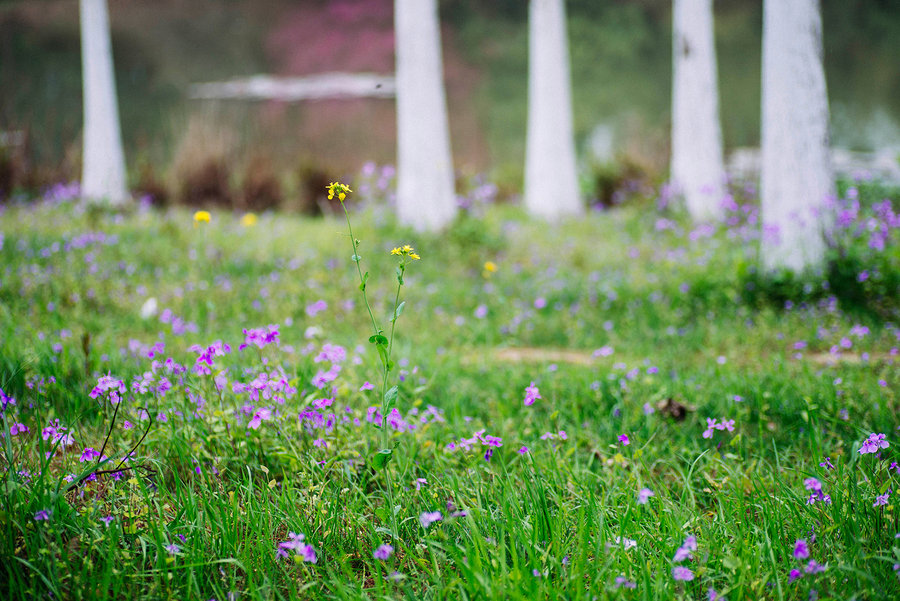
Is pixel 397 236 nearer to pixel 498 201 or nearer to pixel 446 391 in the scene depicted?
pixel 446 391

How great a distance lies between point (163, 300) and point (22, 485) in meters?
3.20

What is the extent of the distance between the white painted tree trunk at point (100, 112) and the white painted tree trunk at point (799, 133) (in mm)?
7437

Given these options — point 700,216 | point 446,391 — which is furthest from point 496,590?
point 700,216

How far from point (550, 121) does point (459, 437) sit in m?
7.13

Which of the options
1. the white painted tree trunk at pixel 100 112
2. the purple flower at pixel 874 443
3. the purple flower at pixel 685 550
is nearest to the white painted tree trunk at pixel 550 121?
the white painted tree trunk at pixel 100 112

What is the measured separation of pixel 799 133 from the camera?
14.9ft

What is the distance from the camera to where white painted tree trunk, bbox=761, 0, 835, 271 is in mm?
4500

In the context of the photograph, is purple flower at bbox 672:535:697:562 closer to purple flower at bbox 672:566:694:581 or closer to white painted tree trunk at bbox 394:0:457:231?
purple flower at bbox 672:566:694:581

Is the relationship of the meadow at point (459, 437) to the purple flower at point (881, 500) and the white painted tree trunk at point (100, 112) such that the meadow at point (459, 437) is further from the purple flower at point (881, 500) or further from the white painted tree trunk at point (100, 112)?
the white painted tree trunk at point (100, 112)

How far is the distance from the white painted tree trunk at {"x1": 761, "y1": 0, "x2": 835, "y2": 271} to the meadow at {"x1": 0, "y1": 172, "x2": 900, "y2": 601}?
8.0 inches

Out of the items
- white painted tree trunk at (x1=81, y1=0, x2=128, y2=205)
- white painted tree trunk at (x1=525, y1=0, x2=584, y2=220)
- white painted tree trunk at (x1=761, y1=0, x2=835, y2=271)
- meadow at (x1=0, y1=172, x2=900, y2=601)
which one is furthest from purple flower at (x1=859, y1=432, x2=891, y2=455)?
white painted tree trunk at (x1=81, y1=0, x2=128, y2=205)

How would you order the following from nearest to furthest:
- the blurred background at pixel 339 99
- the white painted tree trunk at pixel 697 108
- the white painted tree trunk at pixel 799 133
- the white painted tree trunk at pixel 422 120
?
the white painted tree trunk at pixel 799 133 → the white painted tree trunk at pixel 422 120 → the white painted tree trunk at pixel 697 108 → the blurred background at pixel 339 99

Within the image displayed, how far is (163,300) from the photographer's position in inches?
184

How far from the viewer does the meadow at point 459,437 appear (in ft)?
5.15
